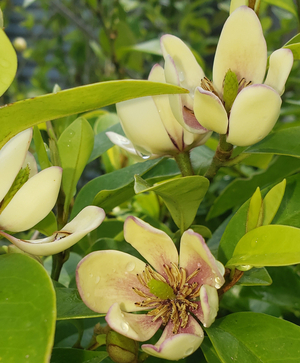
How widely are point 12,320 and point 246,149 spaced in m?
0.34

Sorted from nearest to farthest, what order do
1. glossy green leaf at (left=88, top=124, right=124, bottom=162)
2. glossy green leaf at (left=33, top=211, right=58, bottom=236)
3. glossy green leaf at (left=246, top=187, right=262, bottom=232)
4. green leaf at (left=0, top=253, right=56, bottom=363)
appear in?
1. green leaf at (left=0, top=253, right=56, bottom=363)
2. glossy green leaf at (left=246, top=187, right=262, bottom=232)
3. glossy green leaf at (left=33, top=211, right=58, bottom=236)
4. glossy green leaf at (left=88, top=124, right=124, bottom=162)

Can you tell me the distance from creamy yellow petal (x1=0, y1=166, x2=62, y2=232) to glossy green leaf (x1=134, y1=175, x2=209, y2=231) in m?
0.09

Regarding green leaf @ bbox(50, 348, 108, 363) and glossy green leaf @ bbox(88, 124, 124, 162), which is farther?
glossy green leaf @ bbox(88, 124, 124, 162)

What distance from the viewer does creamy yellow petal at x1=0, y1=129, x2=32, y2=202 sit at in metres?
0.35

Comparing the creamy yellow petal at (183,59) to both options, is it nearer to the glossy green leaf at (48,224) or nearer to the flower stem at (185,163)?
the flower stem at (185,163)

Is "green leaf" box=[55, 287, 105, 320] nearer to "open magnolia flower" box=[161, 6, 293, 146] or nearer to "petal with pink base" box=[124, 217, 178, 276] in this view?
"petal with pink base" box=[124, 217, 178, 276]

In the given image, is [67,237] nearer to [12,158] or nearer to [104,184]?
[12,158]

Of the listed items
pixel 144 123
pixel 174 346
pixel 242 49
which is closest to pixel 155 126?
pixel 144 123

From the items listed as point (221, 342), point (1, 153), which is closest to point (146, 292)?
point (221, 342)

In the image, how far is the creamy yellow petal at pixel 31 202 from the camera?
14.1 inches

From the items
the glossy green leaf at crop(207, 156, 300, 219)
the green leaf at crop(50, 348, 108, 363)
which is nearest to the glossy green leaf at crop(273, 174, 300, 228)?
the glossy green leaf at crop(207, 156, 300, 219)

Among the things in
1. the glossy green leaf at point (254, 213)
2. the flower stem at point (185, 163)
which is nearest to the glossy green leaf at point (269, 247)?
the glossy green leaf at point (254, 213)

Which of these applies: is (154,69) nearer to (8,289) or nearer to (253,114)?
(253,114)

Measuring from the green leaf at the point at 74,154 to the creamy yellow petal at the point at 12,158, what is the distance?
144 millimetres
